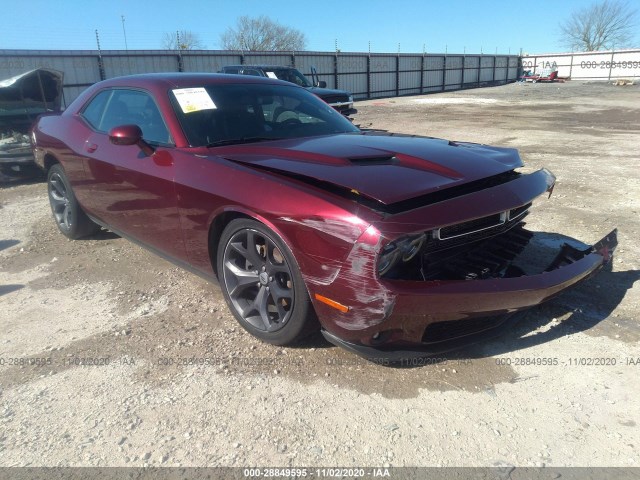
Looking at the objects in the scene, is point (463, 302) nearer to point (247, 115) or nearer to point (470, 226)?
point (470, 226)

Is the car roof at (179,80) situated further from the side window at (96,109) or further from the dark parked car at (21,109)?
the dark parked car at (21,109)

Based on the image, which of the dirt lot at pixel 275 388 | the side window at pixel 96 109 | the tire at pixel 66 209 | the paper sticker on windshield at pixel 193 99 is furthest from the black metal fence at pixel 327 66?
the dirt lot at pixel 275 388

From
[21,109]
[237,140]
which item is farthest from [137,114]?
[21,109]

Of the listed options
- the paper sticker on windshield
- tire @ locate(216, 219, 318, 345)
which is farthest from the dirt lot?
the paper sticker on windshield

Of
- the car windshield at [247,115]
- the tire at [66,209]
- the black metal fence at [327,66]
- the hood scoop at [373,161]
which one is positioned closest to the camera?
the hood scoop at [373,161]

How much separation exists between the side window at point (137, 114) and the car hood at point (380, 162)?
61cm

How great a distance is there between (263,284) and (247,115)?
1.37 m

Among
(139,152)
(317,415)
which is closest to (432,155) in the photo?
(317,415)

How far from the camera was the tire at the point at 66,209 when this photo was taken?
4613mm

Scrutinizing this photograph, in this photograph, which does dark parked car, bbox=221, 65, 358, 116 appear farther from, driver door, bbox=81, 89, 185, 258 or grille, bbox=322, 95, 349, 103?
driver door, bbox=81, 89, 185, 258

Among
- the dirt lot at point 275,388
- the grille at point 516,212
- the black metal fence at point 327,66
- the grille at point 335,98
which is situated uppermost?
the black metal fence at point 327,66

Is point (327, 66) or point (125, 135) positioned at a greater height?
point (327, 66)

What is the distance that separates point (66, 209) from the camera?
4836 mm

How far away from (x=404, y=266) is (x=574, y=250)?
144cm
